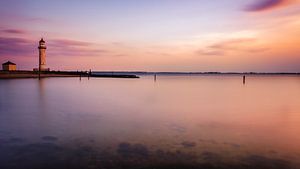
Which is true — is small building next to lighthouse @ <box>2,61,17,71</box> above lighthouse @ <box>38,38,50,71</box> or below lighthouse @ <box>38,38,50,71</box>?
below

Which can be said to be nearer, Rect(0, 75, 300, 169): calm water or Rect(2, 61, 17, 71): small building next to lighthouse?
Rect(0, 75, 300, 169): calm water

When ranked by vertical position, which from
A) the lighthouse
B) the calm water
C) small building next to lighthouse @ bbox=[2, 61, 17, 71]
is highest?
the lighthouse

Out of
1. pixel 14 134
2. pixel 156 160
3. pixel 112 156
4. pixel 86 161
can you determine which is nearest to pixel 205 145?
pixel 156 160

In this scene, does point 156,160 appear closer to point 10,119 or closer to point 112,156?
point 112,156

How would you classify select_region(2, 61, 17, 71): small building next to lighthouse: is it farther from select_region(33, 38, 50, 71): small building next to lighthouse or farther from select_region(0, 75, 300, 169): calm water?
select_region(0, 75, 300, 169): calm water

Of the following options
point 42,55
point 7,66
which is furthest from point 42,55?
point 7,66

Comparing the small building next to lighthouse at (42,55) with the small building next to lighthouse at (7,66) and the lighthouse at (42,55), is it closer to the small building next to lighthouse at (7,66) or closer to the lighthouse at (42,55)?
the lighthouse at (42,55)

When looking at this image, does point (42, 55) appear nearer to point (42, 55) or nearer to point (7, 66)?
point (42, 55)

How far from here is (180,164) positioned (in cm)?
648

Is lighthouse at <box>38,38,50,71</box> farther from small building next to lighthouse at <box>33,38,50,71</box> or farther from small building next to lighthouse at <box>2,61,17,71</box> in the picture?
small building next to lighthouse at <box>2,61,17,71</box>

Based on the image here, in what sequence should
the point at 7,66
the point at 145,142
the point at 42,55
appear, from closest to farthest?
the point at 145,142, the point at 7,66, the point at 42,55

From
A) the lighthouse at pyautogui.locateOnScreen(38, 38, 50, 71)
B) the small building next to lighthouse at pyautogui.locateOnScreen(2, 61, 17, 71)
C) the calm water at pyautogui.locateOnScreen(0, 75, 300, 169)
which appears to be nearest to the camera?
the calm water at pyautogui.locateOnScreen(0, 75, 300, 169)

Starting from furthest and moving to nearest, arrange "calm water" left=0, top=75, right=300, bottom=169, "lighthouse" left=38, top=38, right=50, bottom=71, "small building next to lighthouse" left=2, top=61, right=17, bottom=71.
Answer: "lighthouse" left=38, top=38, right=50, bottom=71, "small building next to lighthouse" left=2, top=61, right=17, bottom=71, "calm water" left=0, top=75, right=300, bottom=169

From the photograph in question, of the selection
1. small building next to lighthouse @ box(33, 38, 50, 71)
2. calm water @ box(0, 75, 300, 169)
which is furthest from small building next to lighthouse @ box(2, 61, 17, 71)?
calm water @ box(0, 75, 300, 169)
